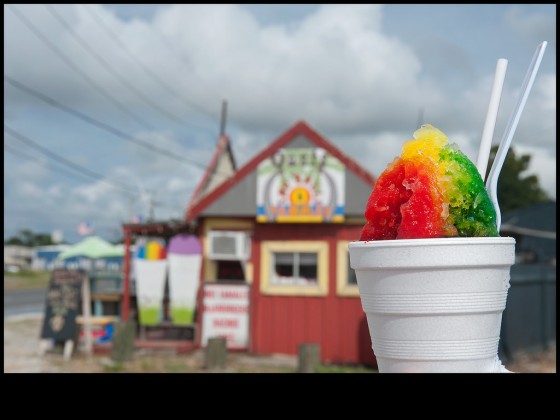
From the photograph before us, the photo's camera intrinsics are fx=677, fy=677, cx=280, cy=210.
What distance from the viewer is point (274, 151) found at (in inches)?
508

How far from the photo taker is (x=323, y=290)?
12.6m

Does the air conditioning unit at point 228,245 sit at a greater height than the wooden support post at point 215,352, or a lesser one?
greater

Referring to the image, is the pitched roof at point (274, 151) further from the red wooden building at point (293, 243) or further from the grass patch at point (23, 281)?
the grass patch at point (23, 281)

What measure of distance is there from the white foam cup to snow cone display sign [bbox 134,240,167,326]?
472 inches

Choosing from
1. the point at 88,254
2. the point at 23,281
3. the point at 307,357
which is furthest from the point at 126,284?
the point at 23,281

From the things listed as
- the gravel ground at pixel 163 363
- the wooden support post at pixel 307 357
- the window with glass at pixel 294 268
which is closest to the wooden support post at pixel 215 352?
the gravel ground at pixel 163 363

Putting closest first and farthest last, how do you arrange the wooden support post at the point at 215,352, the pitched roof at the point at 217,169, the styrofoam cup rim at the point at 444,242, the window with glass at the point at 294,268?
the styrofoam cup rim at the point at 444,242 < the wooden support post at the point at 215,352 < the window with glass at the point at 294,268 < the pitched roof at the point at 217,169

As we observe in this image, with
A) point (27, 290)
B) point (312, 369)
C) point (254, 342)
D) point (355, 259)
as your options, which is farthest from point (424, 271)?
point (27, 290)

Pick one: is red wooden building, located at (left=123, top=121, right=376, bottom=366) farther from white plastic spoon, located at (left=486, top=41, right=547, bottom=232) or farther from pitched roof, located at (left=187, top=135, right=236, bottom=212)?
white plastic spoon, located at (left=486, top=41, right=547, bottom=232)

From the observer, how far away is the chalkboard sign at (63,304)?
12992 millimetres

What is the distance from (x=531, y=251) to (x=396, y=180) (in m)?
24.0

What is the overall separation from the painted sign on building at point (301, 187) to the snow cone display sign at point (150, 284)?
7.62 ft

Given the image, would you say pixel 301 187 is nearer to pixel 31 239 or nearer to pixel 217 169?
pixel 217 169

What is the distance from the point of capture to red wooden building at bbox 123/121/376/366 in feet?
40.9
